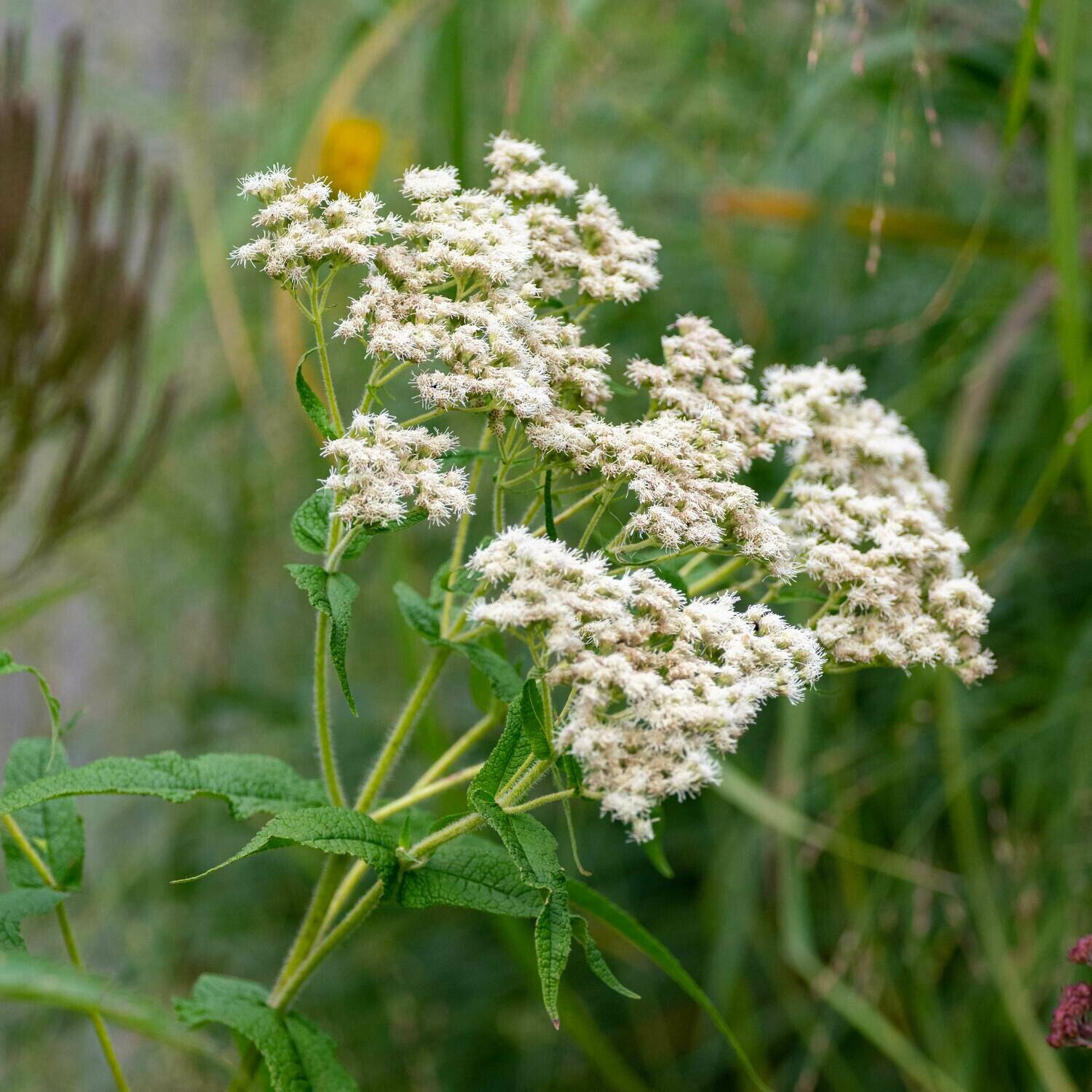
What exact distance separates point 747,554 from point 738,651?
0.49 ft

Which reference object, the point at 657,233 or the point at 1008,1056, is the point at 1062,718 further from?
the point at 657,233

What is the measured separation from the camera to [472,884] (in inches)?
40.6

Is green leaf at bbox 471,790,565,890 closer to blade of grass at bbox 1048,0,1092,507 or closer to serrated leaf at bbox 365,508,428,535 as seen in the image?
serrated leaf at bbox 365,508,428,535

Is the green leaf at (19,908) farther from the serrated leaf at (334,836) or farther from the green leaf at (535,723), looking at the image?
the green leaf at (535,723)

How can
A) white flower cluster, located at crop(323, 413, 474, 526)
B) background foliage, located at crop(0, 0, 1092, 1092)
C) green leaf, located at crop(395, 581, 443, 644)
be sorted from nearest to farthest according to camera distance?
white flower cluster, located at crop(323, 413, 474, 526) → green leaf, located at crop(395, 581, 443, 644) → background foliage, located at crop(0, 0, 1092, 1092)

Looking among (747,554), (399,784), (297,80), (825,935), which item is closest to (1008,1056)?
(825,935)

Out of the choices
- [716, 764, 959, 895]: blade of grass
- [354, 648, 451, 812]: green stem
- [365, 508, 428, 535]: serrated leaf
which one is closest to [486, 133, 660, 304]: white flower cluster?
[365, 508, 428, 535]: serrated leaf

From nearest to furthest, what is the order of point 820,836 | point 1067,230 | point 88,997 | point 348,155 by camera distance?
point 88,997 → point 1067,230 → point 820,836 → point 348,155

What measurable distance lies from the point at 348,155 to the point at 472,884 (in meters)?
2.21

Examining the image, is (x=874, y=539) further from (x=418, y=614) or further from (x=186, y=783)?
(x=186, y=783)

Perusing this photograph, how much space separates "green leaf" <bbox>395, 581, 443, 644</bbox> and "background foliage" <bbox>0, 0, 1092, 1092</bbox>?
43cm

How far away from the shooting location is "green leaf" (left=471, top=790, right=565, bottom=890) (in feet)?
2.96

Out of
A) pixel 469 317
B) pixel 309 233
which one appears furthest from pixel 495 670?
pixel 309 233

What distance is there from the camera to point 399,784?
2.99 m
